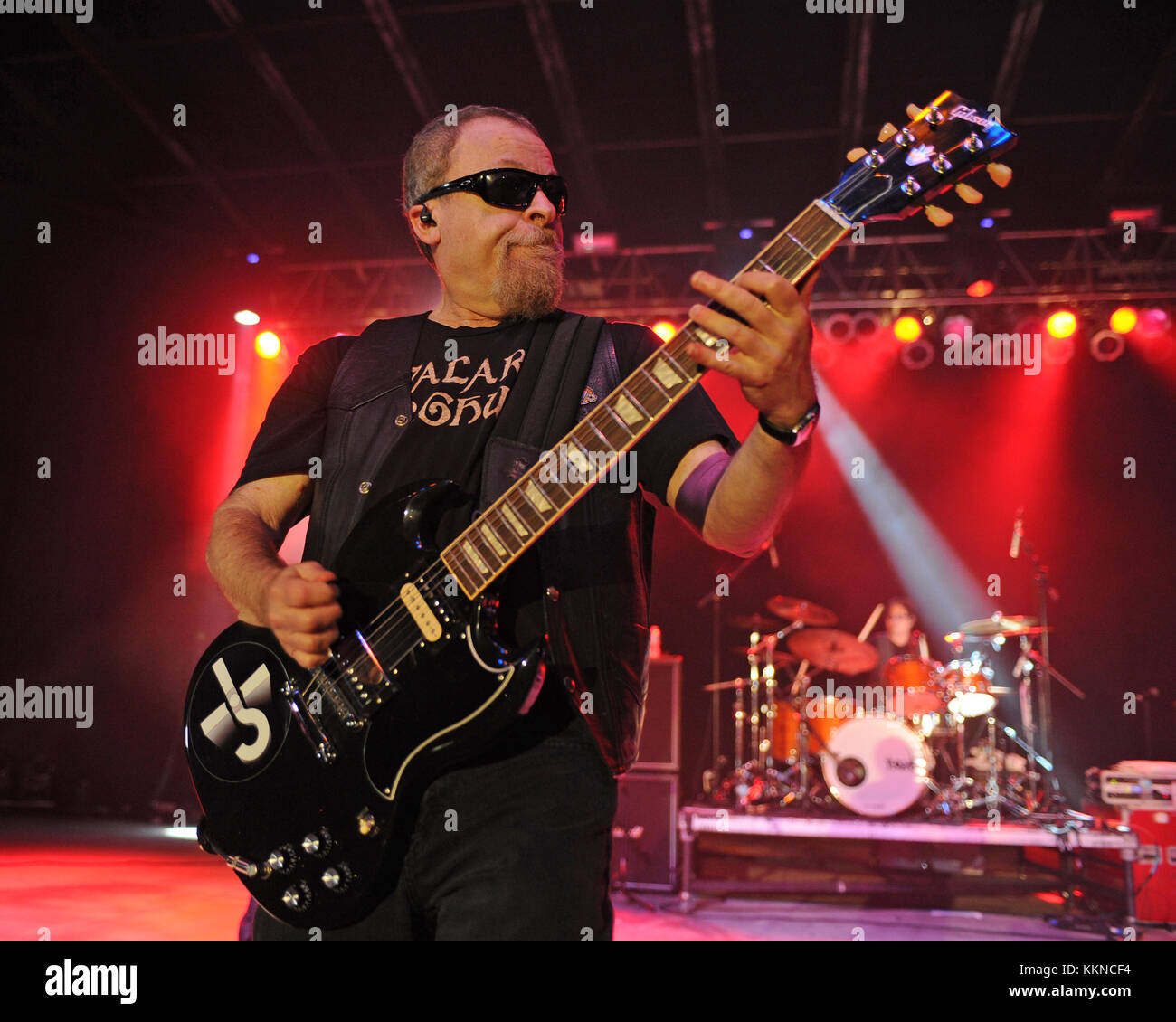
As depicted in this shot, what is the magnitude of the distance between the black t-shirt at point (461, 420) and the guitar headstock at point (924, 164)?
50 centimetres

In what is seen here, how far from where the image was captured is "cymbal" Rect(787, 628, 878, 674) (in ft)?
27.7

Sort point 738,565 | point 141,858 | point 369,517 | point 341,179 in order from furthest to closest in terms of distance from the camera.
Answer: point 738,565, point 341,179, point 141,858, point 369,517

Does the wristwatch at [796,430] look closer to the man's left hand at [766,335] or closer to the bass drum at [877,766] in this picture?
the man's left hand at [766,335]

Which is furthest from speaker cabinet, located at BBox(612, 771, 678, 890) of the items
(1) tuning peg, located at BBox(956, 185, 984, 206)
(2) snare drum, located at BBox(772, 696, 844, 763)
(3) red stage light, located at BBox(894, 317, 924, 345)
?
(1) tuning peg, located at BBox(956, 185, 984, 206)

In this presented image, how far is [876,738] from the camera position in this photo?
789 centimetres

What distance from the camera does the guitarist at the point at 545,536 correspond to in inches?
64.9

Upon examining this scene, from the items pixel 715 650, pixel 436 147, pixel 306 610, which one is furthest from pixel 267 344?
pixel 306 610

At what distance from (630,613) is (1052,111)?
7.39 m

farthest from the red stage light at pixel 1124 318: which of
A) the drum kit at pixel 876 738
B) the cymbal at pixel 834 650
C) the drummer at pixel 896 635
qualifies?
the cymbal at pixel 834 650

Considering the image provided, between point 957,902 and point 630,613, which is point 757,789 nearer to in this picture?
point 957,902

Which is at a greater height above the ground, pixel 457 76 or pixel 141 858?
pixel 457 76

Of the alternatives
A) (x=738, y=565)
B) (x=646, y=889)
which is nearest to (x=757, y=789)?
(x=646, y=889)

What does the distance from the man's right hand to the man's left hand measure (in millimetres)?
883
